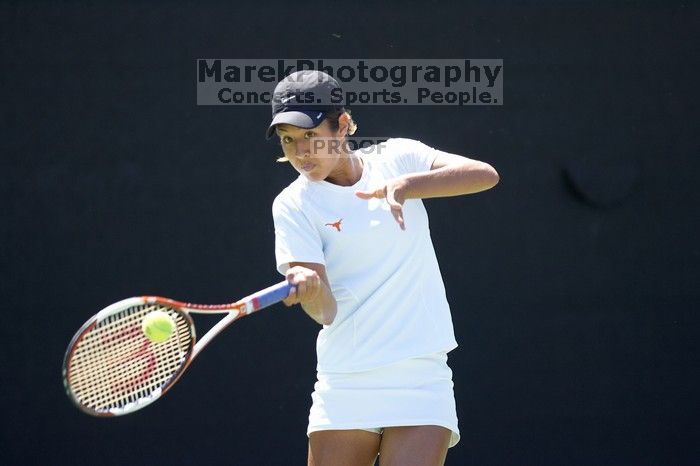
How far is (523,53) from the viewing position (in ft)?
14.7

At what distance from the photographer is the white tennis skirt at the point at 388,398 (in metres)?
2.93

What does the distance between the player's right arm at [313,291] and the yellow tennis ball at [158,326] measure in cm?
30

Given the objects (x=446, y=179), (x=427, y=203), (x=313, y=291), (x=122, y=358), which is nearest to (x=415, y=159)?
(x=446, y=179)

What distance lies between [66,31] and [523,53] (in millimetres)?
1727

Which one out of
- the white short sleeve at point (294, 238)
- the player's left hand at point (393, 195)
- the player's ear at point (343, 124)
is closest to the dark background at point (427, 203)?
the player's ear at point (343, 124)

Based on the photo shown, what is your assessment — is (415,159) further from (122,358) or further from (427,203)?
(427,203)

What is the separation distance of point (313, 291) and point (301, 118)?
1.46ft

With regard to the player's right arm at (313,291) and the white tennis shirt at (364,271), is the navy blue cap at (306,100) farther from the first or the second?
the player's right arm at (313,291)

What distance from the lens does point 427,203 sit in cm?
448

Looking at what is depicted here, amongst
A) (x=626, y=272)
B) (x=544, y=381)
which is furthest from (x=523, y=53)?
(x=544, y=381)

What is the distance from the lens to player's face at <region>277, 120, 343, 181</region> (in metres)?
2.96

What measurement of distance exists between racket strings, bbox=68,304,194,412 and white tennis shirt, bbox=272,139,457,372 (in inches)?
13.4

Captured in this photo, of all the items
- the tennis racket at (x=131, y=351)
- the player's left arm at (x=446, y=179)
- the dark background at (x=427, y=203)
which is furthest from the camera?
the dark background at (x=427, y=203)

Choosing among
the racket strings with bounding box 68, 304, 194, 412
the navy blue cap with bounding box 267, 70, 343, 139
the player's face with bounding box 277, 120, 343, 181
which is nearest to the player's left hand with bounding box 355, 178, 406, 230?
the player's face with bounding box 277, 120, 343, 181
